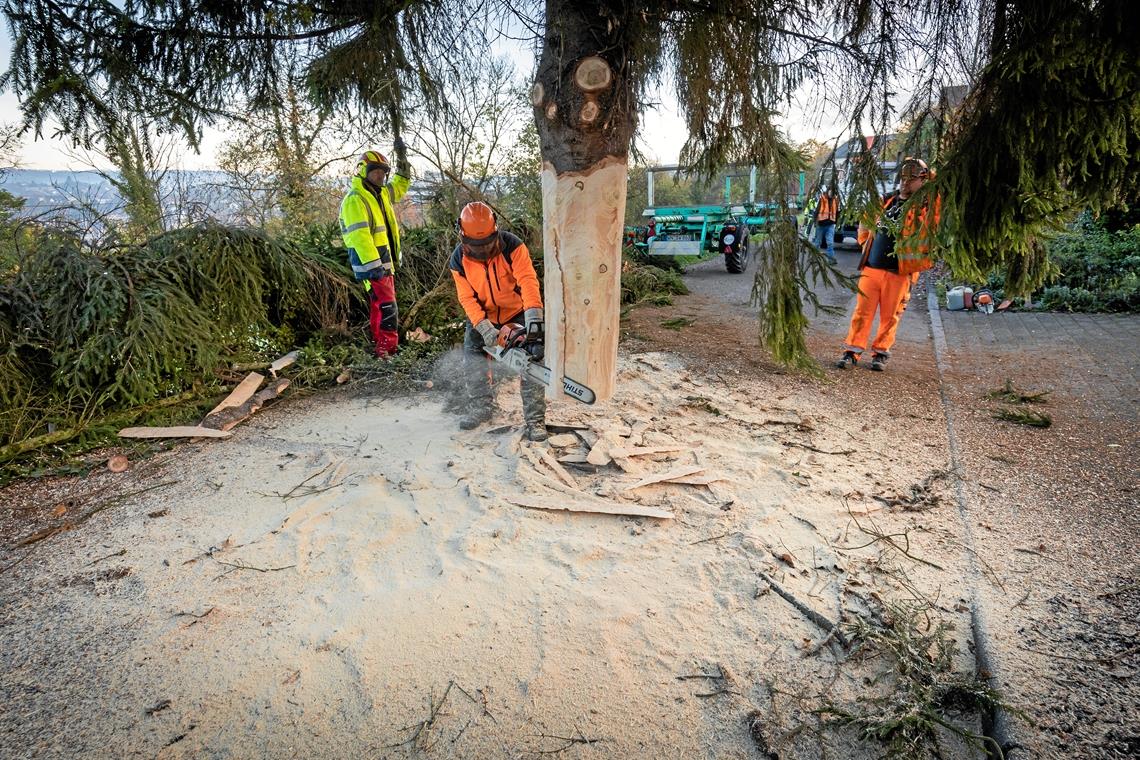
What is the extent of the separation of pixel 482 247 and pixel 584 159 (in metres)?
1.57

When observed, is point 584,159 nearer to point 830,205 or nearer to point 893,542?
point 830,205

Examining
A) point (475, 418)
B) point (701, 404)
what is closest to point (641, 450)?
point (701, 404)

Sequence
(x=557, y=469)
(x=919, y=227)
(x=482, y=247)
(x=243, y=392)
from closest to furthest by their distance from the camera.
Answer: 1. (x=919, y=227)
2. (x=557, y=469)
3. (x=482, y=247)
4. (x=243, y=392)

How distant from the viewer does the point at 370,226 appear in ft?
19.1

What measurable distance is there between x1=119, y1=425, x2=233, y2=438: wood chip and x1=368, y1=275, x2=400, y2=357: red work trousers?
74.3 inches

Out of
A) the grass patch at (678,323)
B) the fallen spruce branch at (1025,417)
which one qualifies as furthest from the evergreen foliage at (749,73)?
the grass patch at (678,323)

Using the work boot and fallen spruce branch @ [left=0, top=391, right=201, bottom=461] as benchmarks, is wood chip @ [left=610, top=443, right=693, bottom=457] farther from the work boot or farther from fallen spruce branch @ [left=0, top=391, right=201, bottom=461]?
fallen spruce branch @ [left=0, top=391, right=201, bottom=461]

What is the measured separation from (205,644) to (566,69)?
9.79 ft

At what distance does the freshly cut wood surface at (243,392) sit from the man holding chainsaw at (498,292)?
208 centimetres

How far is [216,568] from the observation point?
2912mm

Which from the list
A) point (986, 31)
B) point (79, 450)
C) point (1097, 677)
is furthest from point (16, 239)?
point (1097, 677)

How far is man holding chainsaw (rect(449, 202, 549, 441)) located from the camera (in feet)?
13.2

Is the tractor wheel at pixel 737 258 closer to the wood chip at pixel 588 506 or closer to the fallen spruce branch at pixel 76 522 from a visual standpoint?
the wood chip at pixel 588 506

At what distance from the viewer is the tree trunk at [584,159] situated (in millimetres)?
2693
